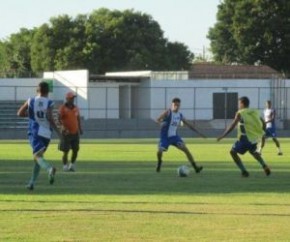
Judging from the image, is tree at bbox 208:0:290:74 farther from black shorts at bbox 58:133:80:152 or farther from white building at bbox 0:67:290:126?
black shorts at bbox 58:133:80:152

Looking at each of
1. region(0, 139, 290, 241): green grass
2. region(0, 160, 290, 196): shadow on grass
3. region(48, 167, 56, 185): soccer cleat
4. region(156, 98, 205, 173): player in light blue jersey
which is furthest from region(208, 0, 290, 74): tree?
region(48, 167, 56, 185): soccer cleat

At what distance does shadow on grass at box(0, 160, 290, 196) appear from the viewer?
1709cm

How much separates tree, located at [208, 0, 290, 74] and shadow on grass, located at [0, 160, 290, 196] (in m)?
64.5

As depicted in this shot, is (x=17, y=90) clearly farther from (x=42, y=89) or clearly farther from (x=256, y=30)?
(x=42, y=89)

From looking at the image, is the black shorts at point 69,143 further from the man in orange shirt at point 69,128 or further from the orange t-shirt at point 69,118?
the orange t-shirt at point 69,118

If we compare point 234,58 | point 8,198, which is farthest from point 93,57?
point 8,198

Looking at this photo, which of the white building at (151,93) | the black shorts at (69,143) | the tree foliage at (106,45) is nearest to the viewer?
the black shorts at (69,143)

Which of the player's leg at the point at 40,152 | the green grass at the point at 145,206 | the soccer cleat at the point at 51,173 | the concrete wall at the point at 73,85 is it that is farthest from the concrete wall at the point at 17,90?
the player's leg at the point at 40,152

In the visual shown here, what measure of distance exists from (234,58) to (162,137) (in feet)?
242

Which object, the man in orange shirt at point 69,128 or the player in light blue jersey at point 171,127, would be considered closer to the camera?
the player in light blue jersey at point 171,127

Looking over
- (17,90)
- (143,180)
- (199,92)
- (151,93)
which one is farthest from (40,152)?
(199,92)

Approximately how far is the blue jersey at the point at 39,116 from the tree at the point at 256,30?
238 feet

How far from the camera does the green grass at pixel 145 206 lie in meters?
11.2

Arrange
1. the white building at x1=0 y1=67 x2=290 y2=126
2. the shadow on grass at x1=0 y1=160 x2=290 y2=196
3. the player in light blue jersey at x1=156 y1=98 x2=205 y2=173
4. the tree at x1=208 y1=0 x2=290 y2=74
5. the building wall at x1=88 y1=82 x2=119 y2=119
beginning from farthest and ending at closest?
the tree at x1=208 y1=0 x2=290 y2=74 < the white building at x1=0 y1=67 x2=290 y2=126 < the building wall at x1=88 y1=82 x2=119 y2=119 < the player in light blue jersey at x1=156 y1=98 x2=205 y2=173 < the shadow on grass at x1=0 y1=160 x2=290 y2=196
